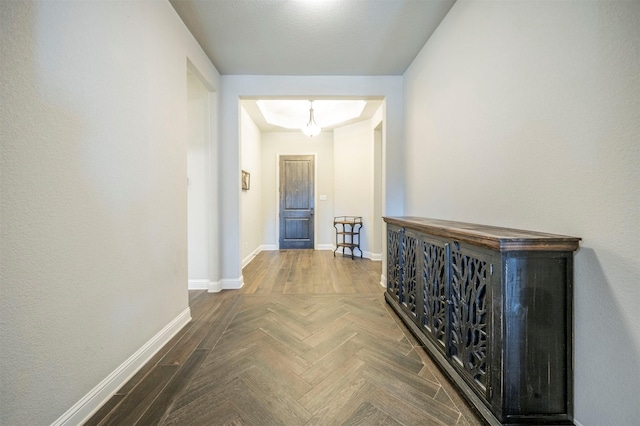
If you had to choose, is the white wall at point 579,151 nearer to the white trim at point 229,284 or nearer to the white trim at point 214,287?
the white trim at point 229,284

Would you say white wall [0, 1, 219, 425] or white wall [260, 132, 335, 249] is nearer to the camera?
white wall [0, 1, 219, 425]

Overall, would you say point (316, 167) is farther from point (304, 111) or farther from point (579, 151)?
point (579, 151)

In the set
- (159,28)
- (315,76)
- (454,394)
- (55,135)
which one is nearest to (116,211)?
(55,135)

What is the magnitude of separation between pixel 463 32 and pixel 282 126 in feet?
13.1

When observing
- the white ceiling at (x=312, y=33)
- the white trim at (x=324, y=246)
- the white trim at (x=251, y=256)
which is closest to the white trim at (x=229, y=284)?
the white trim at (x=251, y=256)

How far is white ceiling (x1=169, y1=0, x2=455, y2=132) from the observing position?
1.97 metres

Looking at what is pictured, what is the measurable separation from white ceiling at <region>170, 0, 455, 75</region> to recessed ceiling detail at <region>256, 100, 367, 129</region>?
1.40 meters

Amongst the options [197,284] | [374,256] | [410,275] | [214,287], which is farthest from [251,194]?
[410,275]

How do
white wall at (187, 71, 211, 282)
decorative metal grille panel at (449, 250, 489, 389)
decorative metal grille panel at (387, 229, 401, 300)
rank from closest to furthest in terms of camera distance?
decorative metal grille panel at (449, 250, 489, 389)
decorative metal grille panel at (387, 229, 401, 300)
white wall at (187, 71, 211, 282)

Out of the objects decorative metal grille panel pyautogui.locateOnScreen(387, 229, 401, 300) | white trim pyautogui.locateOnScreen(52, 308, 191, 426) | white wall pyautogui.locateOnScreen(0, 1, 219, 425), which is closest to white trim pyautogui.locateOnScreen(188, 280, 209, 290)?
white trim pyautogui.locateOnScreen(52, 308, 191, 426)

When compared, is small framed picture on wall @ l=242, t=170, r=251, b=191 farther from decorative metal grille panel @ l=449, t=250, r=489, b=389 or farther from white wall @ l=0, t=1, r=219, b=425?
decorative metal grille panel @ l=449, t=250, r=489, b=389

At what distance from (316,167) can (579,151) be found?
4943 mm

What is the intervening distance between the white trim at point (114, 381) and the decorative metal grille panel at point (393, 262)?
6.43 ft

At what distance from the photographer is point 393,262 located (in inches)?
94.7
